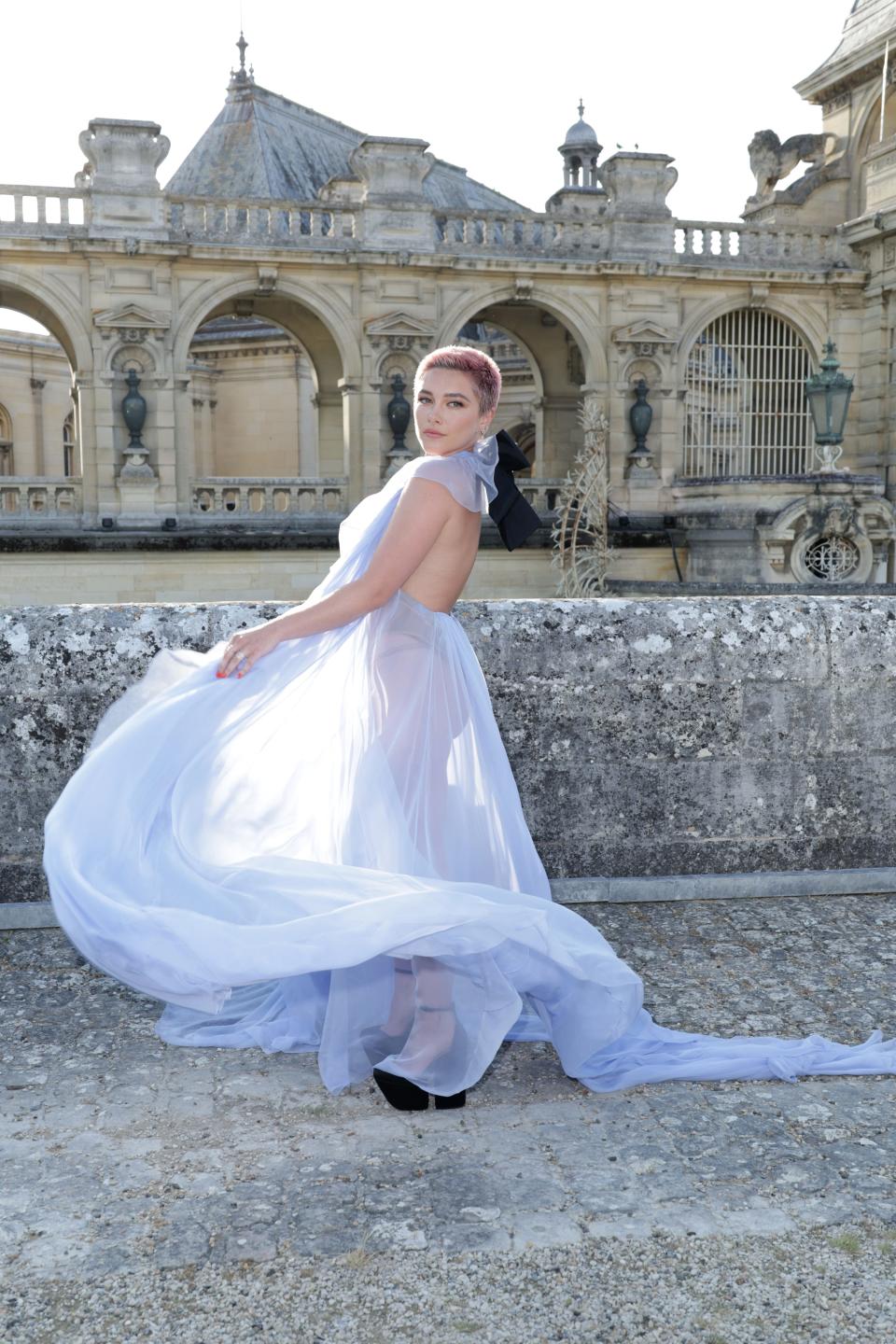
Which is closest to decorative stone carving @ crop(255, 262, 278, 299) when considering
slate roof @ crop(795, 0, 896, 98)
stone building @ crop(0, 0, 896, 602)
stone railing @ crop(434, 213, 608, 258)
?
stone building @ crop(0, 0, 896, 602)

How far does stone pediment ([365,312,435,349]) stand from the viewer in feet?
65.0

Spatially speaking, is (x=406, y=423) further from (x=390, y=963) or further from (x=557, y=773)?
(x=390, y=963)

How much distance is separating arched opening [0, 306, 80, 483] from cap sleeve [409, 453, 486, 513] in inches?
1306

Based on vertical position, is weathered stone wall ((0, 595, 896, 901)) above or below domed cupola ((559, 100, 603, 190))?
below

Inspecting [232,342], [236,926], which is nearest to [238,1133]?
[236,926]

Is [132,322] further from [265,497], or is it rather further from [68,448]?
[68,448]

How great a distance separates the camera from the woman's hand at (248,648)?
3.14 metres

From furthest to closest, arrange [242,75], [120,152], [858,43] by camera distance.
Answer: [242,75] < [858,43] < [120,152]

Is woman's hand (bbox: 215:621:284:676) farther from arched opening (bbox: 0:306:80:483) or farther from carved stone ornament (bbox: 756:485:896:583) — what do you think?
arched opening (bbox: 0:306:80:483)

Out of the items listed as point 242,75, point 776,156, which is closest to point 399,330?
point 776,156

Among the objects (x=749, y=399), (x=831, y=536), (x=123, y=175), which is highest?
(x=123, y=175)

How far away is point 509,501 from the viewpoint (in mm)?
3178

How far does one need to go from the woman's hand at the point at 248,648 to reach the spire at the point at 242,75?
3119cm

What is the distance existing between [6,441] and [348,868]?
113ft
